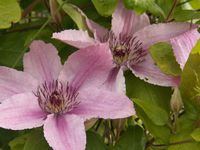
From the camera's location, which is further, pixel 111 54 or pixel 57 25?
pixel 57 25

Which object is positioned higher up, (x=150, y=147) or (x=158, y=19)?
(x=158, y=19)

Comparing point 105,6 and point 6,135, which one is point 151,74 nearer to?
point 105,6

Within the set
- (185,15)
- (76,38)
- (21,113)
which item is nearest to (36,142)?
(21,113)

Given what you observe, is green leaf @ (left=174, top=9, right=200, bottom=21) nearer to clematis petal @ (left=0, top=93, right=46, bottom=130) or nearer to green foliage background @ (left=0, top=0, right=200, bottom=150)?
green foliage background @ (left=0, top=0, right=200, bottom=150)

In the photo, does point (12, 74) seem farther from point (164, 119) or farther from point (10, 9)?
point (164, 119)

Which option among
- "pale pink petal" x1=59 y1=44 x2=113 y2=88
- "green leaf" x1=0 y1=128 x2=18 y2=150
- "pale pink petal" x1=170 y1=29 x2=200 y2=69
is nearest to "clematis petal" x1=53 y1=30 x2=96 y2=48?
"pale pink petal" x1=59 y1=44 x2=113 y2=88

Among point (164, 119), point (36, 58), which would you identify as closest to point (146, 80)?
point (164, 119)
